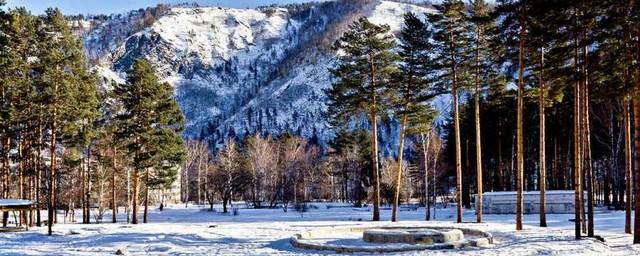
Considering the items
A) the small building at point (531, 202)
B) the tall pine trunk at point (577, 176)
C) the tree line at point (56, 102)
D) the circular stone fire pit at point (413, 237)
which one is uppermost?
the tree line at point (56, 102)

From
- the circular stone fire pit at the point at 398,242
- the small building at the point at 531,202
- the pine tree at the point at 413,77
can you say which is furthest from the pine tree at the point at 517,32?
the small building at the point at 531,202

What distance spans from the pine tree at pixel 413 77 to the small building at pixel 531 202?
12.0 m

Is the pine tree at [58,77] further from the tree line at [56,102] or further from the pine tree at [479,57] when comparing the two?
the pine tree at [479,57]

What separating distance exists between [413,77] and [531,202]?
1549cm

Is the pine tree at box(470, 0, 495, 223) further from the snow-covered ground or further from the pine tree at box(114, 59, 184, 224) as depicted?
the pine tree at box(114, 59, 184, 224)

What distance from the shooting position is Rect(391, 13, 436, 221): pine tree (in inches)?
1229

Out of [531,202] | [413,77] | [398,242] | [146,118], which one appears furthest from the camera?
[531,202]

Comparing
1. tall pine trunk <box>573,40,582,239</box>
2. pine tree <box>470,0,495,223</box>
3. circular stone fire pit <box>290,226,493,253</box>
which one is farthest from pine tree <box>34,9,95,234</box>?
tall pine trunk <box>573,40,582,239</box>

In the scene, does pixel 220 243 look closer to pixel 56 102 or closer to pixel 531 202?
pixel 56 102

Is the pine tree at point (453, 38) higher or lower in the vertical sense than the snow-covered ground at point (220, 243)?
higher

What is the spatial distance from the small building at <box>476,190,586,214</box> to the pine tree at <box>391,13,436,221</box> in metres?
12.0

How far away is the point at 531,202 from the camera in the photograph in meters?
41.9

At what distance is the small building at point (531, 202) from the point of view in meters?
40.5

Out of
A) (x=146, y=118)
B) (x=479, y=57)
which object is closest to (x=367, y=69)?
(x=479, y=57)
